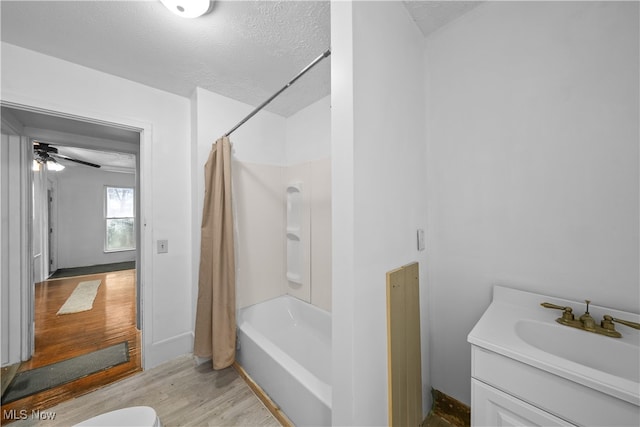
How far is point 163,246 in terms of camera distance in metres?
2.00

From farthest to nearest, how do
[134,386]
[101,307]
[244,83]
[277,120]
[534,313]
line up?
[101,307]
[277,120]
[244,83]
[134,386]
[534,313]

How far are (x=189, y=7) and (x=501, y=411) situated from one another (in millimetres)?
2236

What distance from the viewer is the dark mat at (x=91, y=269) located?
4840 mm

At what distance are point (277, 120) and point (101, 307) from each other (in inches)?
138

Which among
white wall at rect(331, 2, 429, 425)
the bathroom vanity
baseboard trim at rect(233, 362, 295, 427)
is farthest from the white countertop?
baseboard trim at rect(233, 362, 295, 427)

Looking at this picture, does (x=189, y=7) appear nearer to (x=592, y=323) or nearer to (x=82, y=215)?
(x=592, y=323)

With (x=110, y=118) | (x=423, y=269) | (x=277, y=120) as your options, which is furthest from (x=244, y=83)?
(x=423, y=269)

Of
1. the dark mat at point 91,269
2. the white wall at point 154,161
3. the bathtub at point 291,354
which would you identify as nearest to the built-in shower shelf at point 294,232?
the bathtub at point 291,354

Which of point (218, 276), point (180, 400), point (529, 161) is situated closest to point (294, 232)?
point (218, 276)

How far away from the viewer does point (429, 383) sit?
1.44m

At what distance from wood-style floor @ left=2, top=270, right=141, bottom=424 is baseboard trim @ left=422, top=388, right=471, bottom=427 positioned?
7.45 ft

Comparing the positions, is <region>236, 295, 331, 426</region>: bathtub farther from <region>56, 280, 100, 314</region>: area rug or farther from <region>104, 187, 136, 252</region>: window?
<region>104, 187, 136, 252</region>: window

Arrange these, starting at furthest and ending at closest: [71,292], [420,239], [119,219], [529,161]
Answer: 1. [119,219]
2. [71,292]
3. [420,239]
4. [529,161]

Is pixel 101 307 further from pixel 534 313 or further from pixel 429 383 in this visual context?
pixel 534 313
